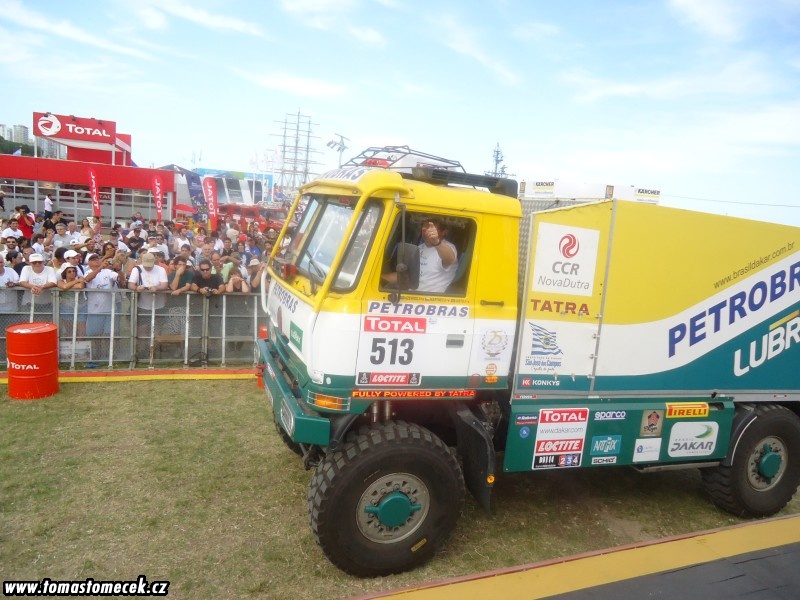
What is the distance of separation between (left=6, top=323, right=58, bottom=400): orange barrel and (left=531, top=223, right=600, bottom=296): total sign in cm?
620

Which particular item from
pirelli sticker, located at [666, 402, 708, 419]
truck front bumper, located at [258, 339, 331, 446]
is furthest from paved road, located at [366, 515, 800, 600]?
truck front bumper, located at [258, 339, 331, 446]

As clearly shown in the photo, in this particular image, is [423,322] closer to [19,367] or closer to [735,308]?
[735,308]

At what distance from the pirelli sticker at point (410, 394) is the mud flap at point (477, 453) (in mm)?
179

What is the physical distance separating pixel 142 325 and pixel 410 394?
6.20 m

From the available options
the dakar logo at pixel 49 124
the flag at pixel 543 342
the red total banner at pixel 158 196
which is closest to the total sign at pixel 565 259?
the flag at pixel 543 342

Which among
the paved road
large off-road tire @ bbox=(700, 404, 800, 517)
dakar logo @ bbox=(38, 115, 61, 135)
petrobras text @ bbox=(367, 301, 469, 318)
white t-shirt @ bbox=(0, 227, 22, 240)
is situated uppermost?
dakar logo @ bbox=(38, 115, 61, 135)

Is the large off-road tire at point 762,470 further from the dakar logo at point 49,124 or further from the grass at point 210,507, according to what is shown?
the dakar logo at point 49,124

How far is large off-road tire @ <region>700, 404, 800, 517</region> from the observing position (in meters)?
5.43

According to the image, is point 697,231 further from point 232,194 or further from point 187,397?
point 232,194

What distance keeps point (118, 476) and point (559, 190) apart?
5148 mm

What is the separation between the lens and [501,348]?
445 centimetres

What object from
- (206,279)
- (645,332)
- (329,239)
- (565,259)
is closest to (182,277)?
(206,279)

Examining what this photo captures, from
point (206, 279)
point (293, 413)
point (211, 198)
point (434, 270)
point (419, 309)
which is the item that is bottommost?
point (293, 413)

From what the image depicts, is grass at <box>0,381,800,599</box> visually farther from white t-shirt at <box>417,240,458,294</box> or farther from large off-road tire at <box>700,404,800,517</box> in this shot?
white t-shirt at <box>417,240,458,294</box>
